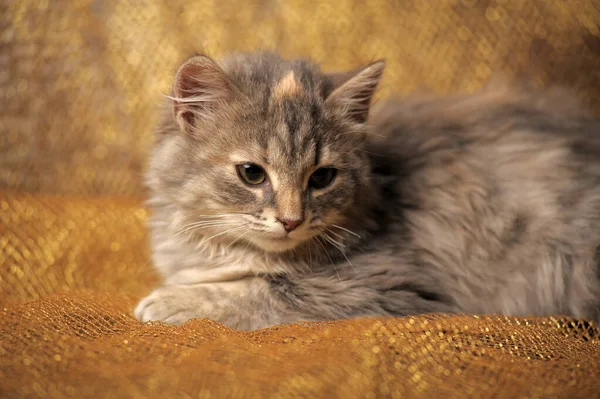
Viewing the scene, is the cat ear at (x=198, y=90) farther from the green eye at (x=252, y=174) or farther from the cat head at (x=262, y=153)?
the green eye at (x=252, y=174)

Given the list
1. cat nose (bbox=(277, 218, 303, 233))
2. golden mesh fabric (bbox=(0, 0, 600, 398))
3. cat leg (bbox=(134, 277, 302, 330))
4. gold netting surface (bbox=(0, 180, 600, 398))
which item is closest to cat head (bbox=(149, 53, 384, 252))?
cat nose (bbox=(277, 218, 303, 233))

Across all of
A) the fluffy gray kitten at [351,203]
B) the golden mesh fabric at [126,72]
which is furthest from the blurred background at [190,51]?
the fluffy gray kitten at [351,203]

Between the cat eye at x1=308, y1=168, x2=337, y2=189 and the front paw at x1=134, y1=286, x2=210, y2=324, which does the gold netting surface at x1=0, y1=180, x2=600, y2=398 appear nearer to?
the front paw at x1=134, y1=286, x2=210, y2=324

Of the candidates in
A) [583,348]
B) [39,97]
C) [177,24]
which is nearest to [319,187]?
[583,348]

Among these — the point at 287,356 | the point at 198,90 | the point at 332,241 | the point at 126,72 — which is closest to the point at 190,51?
the point at 126,72

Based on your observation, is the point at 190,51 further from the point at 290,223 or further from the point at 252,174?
the point at 290,223
